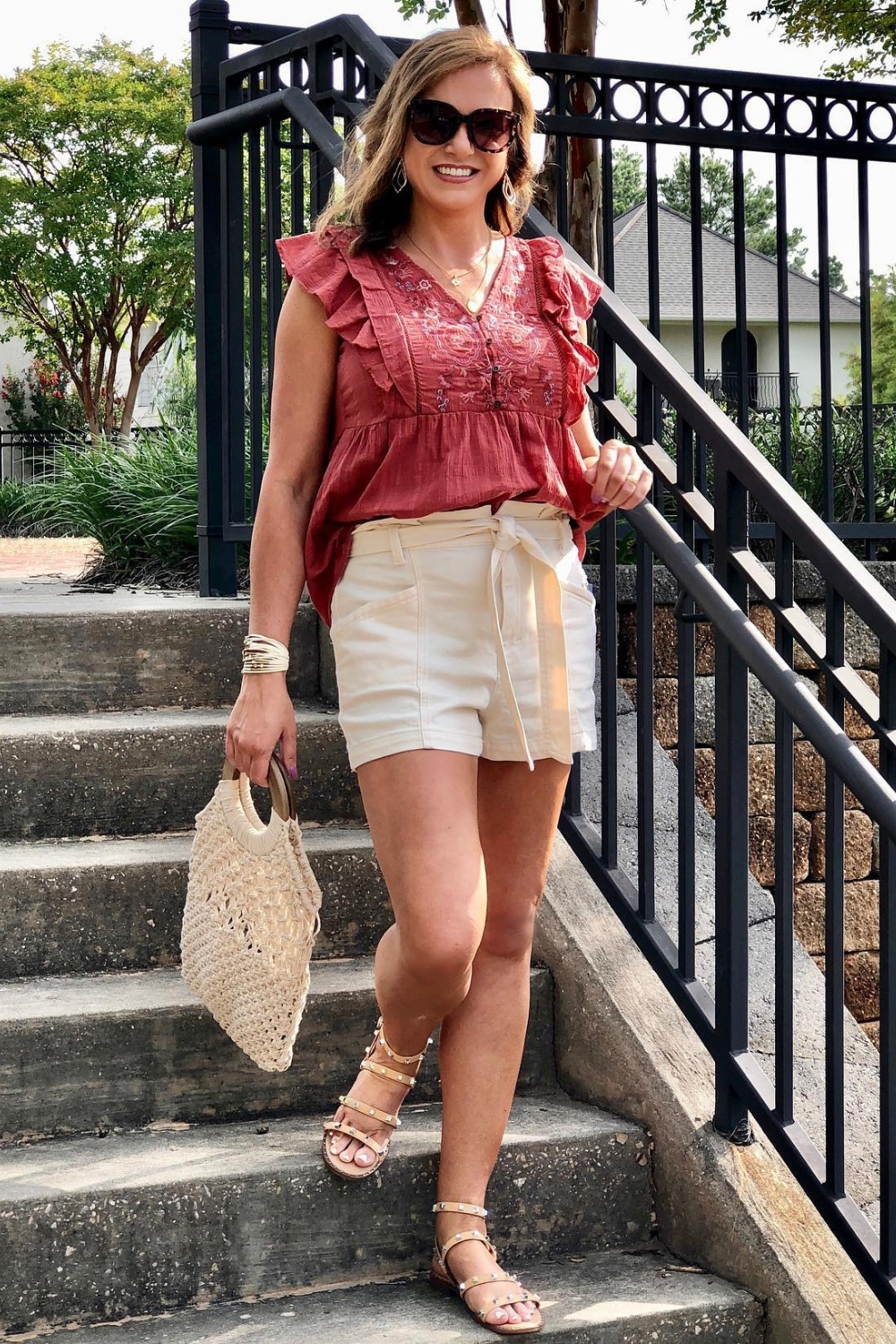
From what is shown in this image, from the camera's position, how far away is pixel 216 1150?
102 inches

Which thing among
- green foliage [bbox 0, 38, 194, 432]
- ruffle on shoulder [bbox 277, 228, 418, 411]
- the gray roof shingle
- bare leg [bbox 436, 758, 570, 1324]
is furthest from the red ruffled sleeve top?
the gray roof shingle

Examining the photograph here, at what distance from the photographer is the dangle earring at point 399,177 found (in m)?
2.38

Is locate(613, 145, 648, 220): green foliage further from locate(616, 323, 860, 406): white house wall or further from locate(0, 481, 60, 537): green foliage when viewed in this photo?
locate(0, 481, 60, 537): green foliage

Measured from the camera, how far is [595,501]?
2484 mm

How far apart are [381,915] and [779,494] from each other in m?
1.32

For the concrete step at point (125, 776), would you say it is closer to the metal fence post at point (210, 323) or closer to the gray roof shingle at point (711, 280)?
the metal fence post at point (210, 323)

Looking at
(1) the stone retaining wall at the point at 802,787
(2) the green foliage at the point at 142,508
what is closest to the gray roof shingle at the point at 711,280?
(2) the green foliage at the point at 142,508

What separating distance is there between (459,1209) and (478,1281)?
0.12 meters

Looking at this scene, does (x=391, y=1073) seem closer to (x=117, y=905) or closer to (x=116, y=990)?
(x=116, y=990)

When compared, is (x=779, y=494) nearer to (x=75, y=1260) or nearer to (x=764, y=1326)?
(x=764, y=1326)

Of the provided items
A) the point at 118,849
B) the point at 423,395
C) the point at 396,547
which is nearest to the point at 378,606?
the point at 396,547

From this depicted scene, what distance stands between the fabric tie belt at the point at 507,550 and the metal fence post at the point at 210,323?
6.79 feet

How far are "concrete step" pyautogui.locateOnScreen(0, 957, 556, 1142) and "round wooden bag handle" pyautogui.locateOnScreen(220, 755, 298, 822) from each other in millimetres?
526

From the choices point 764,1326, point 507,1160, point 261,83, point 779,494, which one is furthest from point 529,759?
point 261,83
